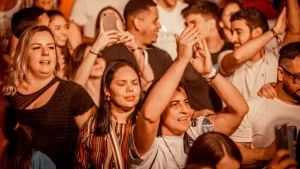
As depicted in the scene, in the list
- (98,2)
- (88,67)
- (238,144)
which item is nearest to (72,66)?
(88,67)

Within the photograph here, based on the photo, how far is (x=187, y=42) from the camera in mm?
2801

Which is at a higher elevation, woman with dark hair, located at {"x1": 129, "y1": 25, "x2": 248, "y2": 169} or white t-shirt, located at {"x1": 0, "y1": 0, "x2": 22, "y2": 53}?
white t-shirt, located at {"x1": 0, "y1": 0, "x2": 22, "y2": 53}

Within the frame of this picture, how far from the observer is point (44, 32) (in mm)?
2898

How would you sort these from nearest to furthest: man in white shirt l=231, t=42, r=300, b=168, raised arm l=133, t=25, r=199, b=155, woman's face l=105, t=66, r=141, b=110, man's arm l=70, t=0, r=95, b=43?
raised arm l=133, t=25, r=199, b=155
woman's face l=105, t=66, r=141, b=110
man in white shirt l=231, t=42, r=300, b=168
man's arm l=70, t=0, r=95, b=43

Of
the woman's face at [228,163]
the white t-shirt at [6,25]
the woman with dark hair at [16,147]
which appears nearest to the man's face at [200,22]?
the woman's face at [228,163]

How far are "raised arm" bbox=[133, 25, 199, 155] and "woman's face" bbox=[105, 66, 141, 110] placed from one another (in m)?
0.09

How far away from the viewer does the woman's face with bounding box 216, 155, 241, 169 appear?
276 cm

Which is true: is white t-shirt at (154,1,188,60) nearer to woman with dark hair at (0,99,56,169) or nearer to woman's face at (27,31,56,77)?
woman's face at (27,31,56,77)

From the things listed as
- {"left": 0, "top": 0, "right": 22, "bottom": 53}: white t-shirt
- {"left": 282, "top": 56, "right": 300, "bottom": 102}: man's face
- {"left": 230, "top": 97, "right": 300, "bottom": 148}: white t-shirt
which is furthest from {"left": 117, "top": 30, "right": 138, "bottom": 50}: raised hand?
{"left": 282, "top": 56, "right": 300, "bottom": 102}: man's face

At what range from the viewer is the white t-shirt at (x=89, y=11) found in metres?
3.03

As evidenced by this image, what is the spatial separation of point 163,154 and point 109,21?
75 centimetres

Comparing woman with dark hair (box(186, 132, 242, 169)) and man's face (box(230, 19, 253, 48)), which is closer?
woman with dark hair (box(186, 132, 242, 169))

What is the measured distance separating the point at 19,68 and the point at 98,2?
0.54 meters

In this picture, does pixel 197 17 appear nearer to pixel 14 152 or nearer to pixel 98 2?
pixel 98 2
